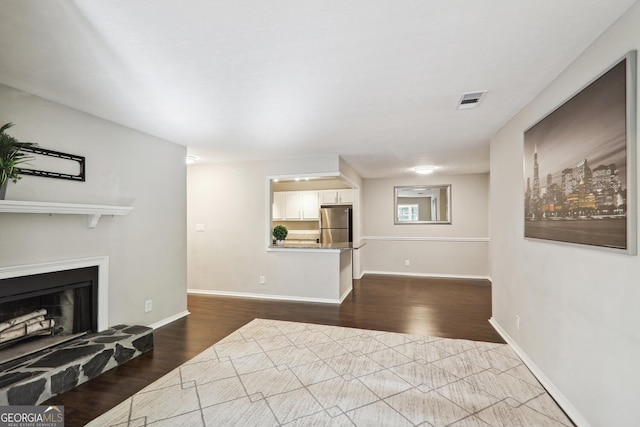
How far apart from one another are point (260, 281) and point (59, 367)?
9.82 ft

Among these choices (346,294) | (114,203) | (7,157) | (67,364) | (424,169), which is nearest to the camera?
(7,157)

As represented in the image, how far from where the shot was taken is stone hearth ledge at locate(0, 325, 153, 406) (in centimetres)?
201

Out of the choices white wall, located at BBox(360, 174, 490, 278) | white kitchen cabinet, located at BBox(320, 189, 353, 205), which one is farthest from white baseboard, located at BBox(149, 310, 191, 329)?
white wall, located at BBox(360, 174, 490, 278)

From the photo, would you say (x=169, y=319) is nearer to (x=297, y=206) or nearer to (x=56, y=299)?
(x=56, y=299)

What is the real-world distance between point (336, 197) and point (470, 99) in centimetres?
442

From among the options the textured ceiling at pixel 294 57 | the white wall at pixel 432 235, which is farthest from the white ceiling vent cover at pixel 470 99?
the white wall at pixel 432 235

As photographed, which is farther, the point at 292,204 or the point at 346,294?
the point at 292,204

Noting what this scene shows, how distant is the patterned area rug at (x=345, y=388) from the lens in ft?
6.38

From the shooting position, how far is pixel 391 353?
2904 mm

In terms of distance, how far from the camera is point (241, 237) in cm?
513

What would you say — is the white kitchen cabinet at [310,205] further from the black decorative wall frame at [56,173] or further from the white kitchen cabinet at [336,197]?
the black decorative wall frame at [56,173]

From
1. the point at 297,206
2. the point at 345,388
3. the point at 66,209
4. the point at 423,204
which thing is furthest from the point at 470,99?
the point at 297,206

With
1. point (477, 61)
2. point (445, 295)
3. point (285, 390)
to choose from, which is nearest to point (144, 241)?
point (285, 390)

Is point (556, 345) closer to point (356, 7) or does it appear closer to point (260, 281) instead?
point (356, 7)
